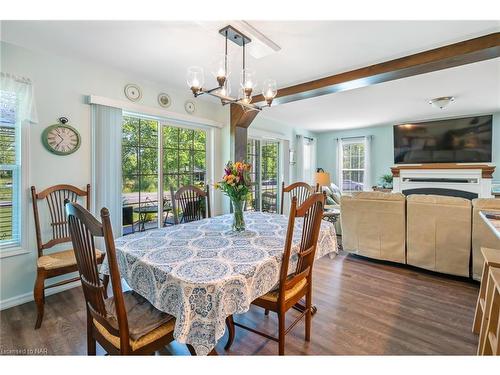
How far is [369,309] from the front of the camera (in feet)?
7.36

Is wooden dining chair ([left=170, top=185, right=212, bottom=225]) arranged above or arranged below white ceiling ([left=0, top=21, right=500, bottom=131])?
below

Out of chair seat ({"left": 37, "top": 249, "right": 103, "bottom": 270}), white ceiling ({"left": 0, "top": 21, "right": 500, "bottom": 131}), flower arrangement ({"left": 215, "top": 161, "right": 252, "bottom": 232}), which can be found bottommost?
chair seat ({"left": 37, "top": 249, "right": 103, "bottom": 270})

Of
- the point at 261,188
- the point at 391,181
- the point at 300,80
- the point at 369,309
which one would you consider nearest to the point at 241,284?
the point at 369,309

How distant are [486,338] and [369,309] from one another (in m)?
0.88

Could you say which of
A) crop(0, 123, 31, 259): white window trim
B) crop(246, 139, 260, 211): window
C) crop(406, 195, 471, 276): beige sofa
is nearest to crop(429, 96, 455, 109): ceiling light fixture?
crop(406, 195, 471, 276): beige sofa

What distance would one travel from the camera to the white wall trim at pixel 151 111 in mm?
2705

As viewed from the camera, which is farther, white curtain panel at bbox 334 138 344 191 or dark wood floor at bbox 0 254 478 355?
white curtain panel at bbox 334 138 344 191

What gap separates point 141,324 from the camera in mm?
1288

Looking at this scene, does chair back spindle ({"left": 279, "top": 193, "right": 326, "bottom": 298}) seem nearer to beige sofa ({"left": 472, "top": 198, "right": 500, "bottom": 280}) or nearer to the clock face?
beige sofa ({"left": 472, "top": 198, "right": 500, "bottom": 280})

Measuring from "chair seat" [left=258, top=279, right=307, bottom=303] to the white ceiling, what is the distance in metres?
1.87

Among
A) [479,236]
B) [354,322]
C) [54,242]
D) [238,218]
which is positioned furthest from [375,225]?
[54,242]

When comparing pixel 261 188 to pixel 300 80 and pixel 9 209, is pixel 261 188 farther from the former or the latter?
pixel 9 209

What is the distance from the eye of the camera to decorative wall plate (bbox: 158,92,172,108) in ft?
10.8
